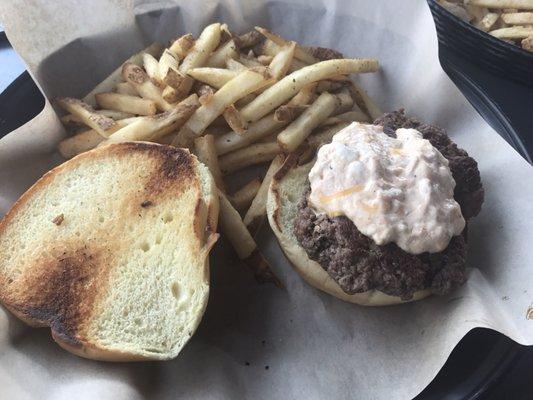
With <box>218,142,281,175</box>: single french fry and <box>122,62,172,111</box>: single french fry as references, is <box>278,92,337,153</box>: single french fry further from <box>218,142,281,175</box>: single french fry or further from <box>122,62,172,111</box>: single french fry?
<box>122,62,172,111</box>: single french fry

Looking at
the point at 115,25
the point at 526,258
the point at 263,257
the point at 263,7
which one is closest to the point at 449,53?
the point at 263,7

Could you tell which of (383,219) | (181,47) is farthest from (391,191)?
(181,47)

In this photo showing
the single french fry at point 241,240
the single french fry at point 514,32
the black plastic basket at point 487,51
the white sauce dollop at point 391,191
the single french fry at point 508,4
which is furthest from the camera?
the single french fry at point 508,4

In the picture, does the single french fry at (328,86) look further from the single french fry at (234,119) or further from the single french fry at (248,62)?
the single french fry at (234,119)

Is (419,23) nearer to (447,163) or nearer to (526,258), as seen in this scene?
(447,163)

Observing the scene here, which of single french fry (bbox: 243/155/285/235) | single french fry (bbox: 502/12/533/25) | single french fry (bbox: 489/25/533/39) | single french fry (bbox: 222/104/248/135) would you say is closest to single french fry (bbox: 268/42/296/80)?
single french fry (bbox: 222/104/248/135)

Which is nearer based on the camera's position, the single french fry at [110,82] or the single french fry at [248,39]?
the single french fry at [110,82]

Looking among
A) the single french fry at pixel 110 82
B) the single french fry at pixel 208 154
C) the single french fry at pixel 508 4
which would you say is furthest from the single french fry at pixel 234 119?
the single french fry at pixel 508 4

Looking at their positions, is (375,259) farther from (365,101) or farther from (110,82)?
(110,82)
